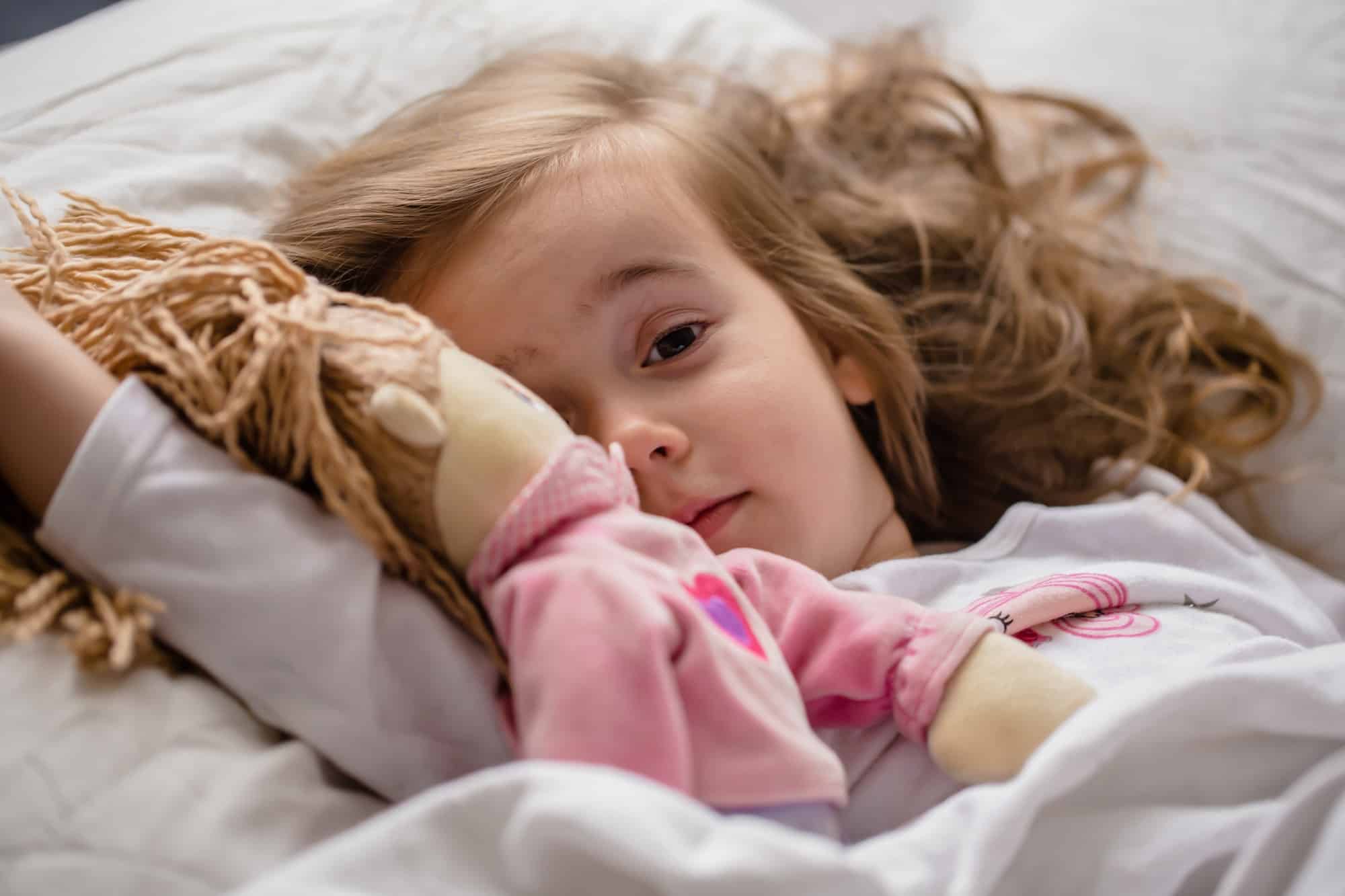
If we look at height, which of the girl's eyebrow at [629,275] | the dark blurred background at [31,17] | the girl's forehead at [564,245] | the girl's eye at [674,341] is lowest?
the girl's eye at [674,341]

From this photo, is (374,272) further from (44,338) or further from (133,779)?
(133,779)

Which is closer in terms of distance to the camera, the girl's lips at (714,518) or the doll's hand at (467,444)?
the doll's hand at (467,444)

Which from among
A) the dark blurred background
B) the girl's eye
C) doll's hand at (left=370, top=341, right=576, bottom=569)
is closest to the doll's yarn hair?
doll's hand at (left=370, top=341, right=576, bottom=569)

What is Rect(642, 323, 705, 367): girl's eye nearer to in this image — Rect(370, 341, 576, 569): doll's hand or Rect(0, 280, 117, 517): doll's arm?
Rect(370, 341, 576, 569): doll's hand

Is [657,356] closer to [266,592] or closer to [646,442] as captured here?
[646,442]

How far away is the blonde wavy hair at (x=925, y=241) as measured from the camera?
3.00 feet

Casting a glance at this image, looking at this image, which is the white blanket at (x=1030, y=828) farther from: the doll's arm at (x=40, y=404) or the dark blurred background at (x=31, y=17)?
the dark blurred background at (x=31, y=17)

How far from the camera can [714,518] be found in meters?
0.82

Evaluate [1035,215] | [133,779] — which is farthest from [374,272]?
[1035,215]

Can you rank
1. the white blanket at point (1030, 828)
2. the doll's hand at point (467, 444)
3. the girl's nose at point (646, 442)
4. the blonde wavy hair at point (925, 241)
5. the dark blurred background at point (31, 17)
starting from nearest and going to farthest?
the white blanket at point (1030, 828) < the doll's hand at point (467, 444) < the girl's nose at point (646, 442) < the blonde wavy hair at point (925, 241) < the dark blurred background at point (31, 17)

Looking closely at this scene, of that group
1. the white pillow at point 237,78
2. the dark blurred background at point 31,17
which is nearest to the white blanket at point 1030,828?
the white pillow at point 237,78

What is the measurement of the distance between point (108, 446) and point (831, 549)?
0.51 meters

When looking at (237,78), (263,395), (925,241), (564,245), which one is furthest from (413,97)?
(263,395)

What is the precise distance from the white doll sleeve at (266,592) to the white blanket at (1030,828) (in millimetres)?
93
